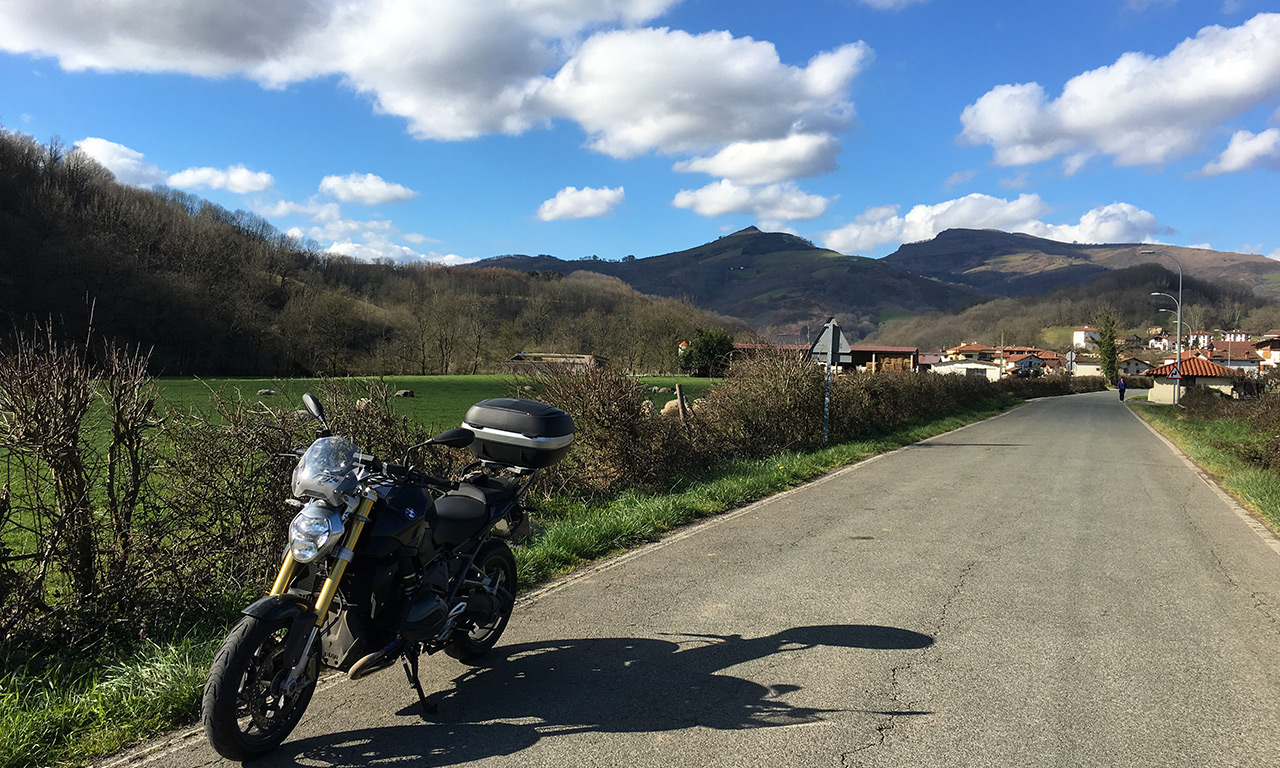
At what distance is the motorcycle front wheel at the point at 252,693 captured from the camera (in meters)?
2.99

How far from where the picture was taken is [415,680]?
364 cm

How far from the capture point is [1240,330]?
139 meters

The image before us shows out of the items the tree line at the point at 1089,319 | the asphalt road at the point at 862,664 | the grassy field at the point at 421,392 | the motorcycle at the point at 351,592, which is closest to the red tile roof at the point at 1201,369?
the grassy field at the point at 421,392

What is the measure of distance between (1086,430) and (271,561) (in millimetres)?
26075

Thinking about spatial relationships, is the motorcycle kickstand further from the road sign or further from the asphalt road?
the road sign

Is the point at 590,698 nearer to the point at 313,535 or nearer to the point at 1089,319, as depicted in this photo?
the point at 313,535

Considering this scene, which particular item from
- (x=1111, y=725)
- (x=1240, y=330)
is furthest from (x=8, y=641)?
(x=1240, y=330)

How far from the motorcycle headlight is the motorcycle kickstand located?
0.81m

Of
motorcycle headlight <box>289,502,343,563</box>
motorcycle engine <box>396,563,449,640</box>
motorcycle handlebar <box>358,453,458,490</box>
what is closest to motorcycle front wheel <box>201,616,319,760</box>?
motorcycle headlight <box>289,502,343,563</box>

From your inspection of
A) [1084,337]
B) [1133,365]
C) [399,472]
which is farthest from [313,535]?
[1084,337]

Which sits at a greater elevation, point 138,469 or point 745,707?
point 138,469

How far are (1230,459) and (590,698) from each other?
16034 millimetres

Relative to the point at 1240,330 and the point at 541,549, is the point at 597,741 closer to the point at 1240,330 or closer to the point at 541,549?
the point at 541,549

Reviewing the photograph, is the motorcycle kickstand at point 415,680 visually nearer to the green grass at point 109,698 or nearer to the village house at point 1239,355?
the green grass at point 109,698
